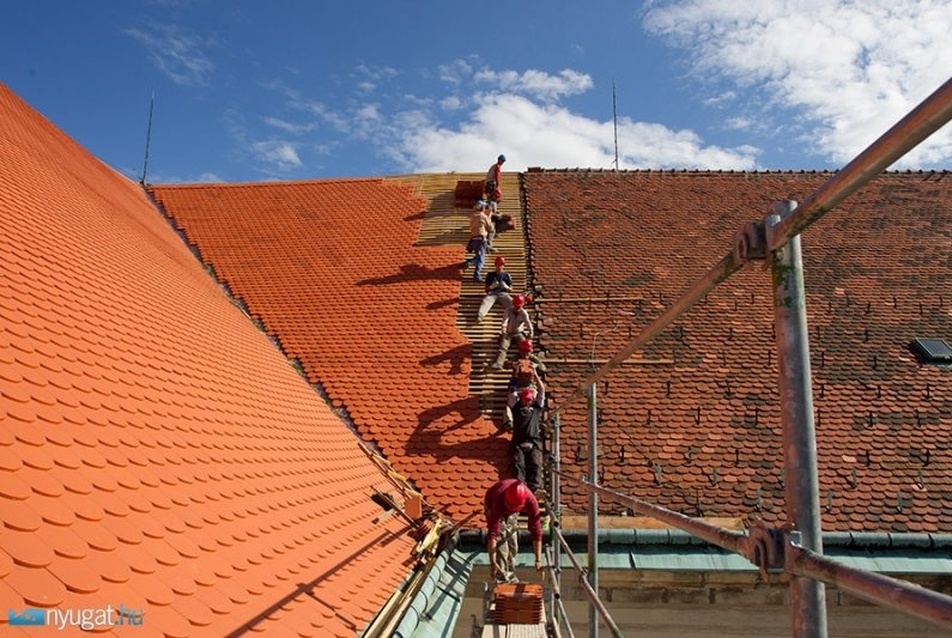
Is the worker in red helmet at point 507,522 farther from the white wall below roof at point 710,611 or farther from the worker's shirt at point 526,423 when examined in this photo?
the worker's shirt at point 526,423

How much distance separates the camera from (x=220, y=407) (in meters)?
4.69

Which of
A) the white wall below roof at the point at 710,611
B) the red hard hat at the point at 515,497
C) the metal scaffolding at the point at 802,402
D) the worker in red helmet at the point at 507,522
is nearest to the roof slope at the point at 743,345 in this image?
the white wall below roof at the point at 710,611

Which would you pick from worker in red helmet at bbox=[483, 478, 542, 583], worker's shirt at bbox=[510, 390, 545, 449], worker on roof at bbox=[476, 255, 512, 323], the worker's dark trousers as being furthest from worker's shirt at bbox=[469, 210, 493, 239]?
worker in red helmet at bbox=[483, 478, 542, 583]

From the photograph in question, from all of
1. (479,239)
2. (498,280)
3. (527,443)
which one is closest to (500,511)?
(527,443)

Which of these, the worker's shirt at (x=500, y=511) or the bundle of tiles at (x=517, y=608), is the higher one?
the worker's shirt at (x=500, y=511)

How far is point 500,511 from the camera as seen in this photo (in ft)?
18.3

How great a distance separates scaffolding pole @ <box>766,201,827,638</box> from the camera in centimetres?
147

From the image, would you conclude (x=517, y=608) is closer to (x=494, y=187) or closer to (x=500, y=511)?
(x=500, y=511)

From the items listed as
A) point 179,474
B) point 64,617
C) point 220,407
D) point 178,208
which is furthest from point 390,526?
point 178,208

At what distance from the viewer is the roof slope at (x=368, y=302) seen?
731 cm

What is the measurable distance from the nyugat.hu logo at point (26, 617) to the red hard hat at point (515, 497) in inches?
152

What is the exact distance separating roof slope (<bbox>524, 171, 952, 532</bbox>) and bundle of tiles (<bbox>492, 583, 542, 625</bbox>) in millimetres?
1717

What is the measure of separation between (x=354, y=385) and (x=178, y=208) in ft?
22.2

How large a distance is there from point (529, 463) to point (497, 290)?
3.12 m
